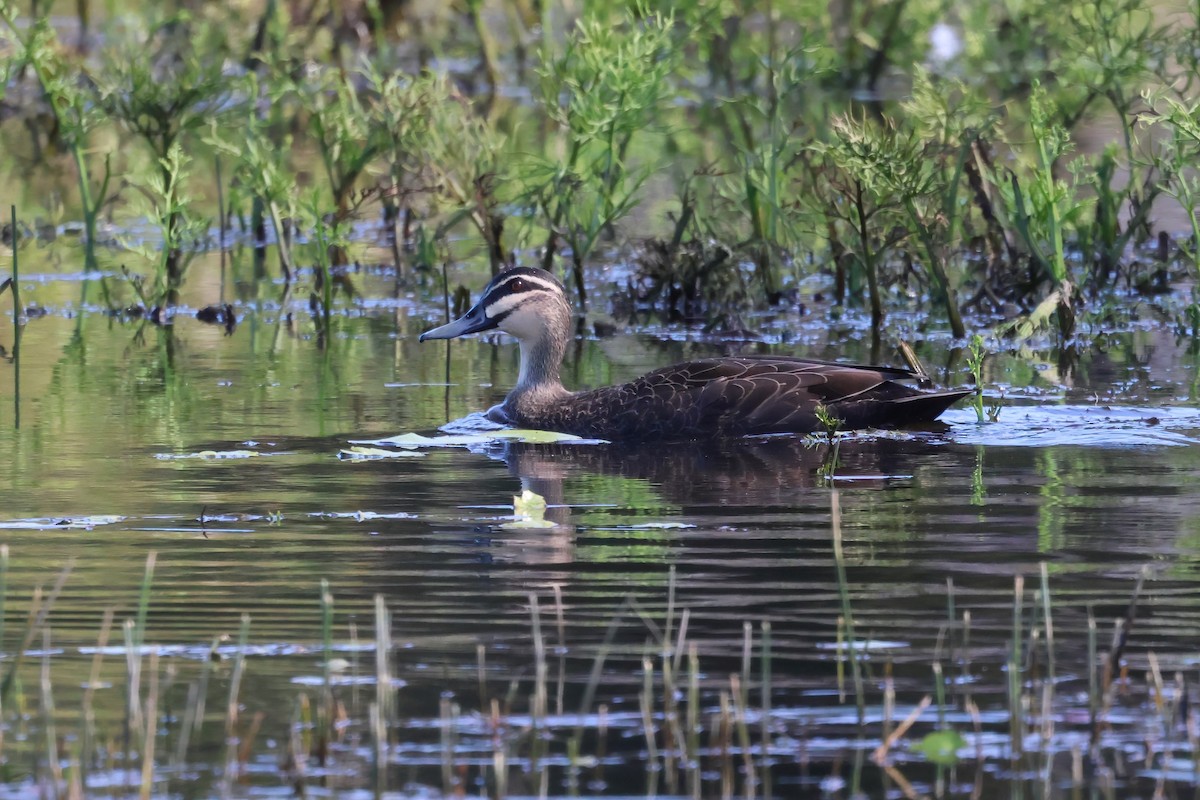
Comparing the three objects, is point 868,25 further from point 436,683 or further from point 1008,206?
point 436,683

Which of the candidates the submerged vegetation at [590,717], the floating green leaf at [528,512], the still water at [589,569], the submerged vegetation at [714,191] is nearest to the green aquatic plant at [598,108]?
the submerged vegetation at [714,191]

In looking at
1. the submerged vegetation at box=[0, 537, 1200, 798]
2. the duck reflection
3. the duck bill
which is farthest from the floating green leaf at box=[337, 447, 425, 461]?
the submerged vegetation at box=[0, 537, 1200, 798]

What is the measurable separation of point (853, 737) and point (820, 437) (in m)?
5.32

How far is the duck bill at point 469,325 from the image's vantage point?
11750 mm

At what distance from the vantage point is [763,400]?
10.6 metres

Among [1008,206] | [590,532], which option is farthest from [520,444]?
[1008,206]

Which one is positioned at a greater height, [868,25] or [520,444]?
[868,25]

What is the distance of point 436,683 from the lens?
5.80 metres

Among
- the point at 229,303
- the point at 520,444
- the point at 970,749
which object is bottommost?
the point at 970,749

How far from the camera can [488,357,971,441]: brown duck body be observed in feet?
34.6

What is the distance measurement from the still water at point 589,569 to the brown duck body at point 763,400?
0.13 m

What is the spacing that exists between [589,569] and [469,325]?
471 cm

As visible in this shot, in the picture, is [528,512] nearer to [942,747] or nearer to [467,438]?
[467,438]

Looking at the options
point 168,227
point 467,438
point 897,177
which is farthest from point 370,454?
point 168,227
